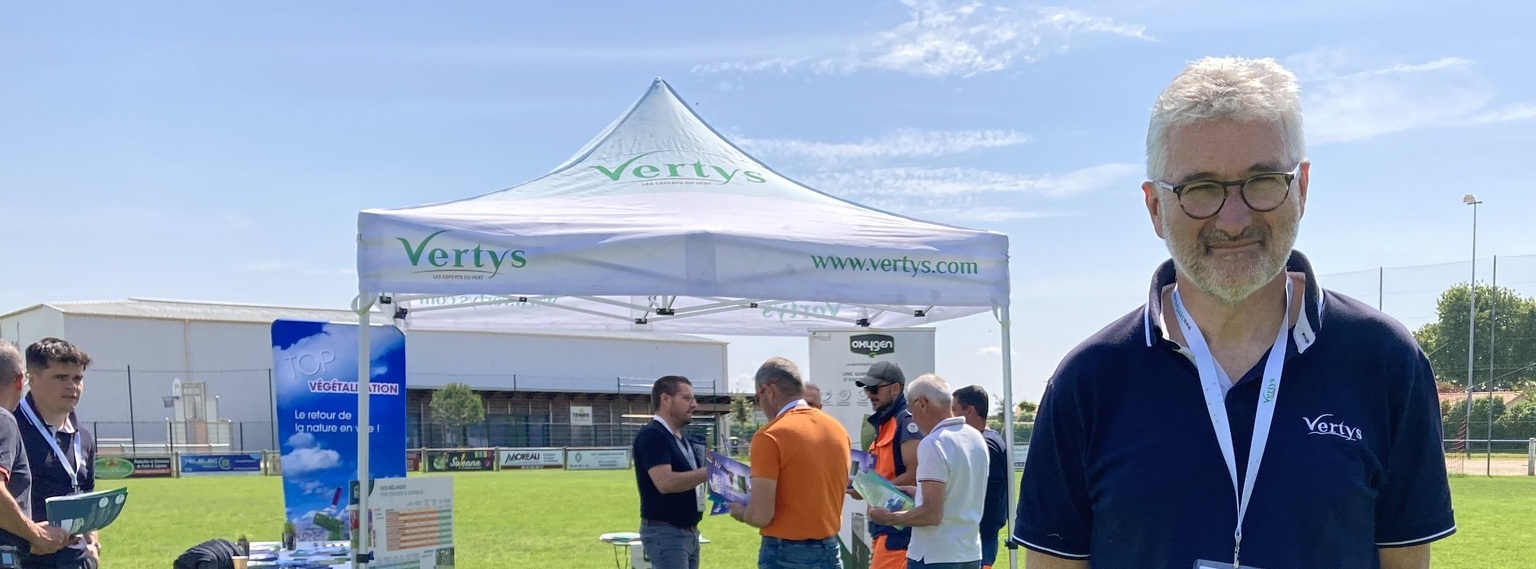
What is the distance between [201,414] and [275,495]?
30329 millimetres

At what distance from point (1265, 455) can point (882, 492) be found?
4493 millimetres

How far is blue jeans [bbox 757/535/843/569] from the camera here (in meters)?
6.34

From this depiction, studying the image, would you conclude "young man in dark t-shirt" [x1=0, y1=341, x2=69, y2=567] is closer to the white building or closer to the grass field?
the grass field

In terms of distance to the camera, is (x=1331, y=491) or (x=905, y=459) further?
(x=905, y=459)

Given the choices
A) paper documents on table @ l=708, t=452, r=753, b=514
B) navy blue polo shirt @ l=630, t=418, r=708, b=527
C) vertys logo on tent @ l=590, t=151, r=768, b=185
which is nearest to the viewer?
paper documents on table @ l=708, t=452, r=753, b=514

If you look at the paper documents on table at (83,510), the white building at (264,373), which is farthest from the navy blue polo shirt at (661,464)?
the white building at (264,373)

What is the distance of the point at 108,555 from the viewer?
1428cm

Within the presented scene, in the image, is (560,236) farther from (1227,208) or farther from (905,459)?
(1227,208)

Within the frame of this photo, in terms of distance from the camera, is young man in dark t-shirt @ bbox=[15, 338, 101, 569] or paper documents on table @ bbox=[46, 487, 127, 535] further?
young man in dark t-shirt @ bbox=[15, 338, 101, 569]

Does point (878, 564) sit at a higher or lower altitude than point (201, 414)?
higher

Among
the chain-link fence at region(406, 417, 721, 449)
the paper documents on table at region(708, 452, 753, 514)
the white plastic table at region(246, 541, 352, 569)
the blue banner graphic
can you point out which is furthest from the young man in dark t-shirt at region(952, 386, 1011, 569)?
the chain-link fence at region(406, 417, 721, 449)

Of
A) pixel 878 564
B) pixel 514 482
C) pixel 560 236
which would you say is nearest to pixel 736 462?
pixel 878 564

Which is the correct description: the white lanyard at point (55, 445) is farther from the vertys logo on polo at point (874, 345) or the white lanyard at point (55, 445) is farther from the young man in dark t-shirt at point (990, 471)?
the vertys logo on polo at point (874, 345)

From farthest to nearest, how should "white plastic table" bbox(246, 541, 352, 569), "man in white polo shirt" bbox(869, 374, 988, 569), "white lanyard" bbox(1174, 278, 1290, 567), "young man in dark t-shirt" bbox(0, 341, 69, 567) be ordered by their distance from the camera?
"white plastic table" bbox(246, 541, 352, 569) → "man in white polo shirt" bbox(869, 374, 988, 569) → "young man in dark t-shirt" bbox(0, 341, 69, 567) → "white lanyard" bbox(1174, 278, 1290, 567)
